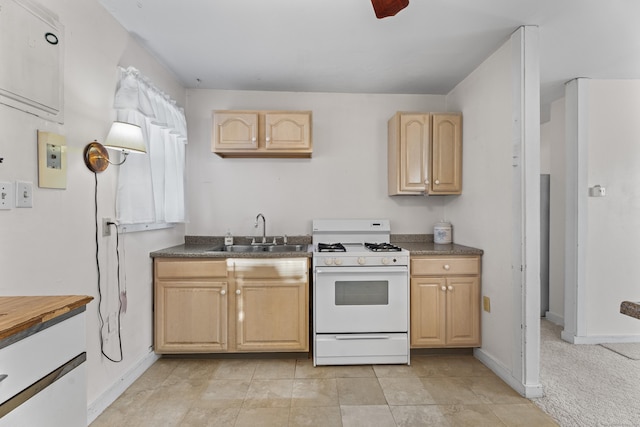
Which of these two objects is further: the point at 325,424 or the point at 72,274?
the point at 325,424

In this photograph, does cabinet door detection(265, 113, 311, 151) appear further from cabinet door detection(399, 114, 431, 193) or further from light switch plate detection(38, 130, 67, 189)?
light switch plate detection(38, 130, 67, 189)

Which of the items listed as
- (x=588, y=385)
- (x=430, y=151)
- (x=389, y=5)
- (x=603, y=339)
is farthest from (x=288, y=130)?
(x=603, y=339)

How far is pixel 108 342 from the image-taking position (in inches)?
84.4

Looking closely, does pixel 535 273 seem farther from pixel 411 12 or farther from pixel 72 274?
pixel 72 274

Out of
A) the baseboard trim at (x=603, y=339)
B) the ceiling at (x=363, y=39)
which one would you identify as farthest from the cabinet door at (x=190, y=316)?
the baseboard trim at (x=603, y=339)

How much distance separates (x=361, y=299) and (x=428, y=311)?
1.95ft

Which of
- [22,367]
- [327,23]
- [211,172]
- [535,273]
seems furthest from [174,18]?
[535,273]

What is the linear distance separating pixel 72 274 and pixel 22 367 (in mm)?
1007

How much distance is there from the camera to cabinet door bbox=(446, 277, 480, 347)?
2.82 metres

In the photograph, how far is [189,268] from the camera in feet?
8.96

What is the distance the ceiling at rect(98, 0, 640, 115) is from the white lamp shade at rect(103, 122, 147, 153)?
0.73 m

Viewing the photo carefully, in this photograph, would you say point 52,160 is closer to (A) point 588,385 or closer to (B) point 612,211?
(A) point 588,385

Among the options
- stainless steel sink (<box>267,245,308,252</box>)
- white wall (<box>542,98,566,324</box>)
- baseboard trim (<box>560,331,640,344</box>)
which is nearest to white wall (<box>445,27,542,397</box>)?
baseboard trim (<box>560,331,640,344</box>)

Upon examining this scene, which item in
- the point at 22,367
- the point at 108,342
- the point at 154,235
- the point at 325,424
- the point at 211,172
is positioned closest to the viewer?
the point at 22,367
